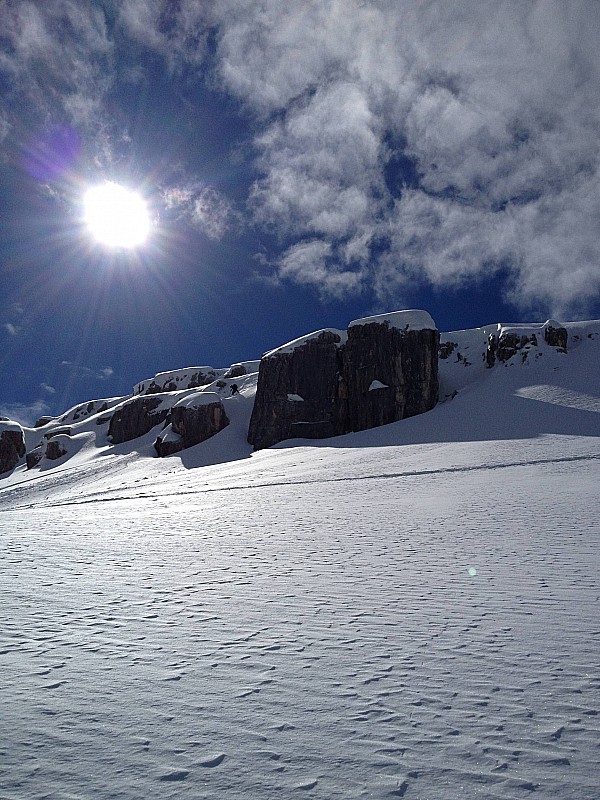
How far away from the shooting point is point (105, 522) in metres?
13.5

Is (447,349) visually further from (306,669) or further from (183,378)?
(306,669)

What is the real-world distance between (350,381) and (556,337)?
23.5 metres

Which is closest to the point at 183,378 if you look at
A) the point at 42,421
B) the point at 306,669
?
the point at 42,421

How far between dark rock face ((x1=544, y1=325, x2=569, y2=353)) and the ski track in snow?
46395 mm

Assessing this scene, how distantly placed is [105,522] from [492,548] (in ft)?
34.9

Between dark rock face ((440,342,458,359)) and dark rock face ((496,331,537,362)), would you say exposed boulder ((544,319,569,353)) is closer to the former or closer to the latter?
dark rock face ((496,331,537,362))

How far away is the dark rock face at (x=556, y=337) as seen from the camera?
49312 mm

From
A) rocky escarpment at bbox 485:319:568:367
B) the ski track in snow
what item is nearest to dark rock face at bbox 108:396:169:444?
rocky escarpment at bbox 485:319:568:367

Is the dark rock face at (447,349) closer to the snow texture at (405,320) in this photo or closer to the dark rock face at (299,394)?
the snow texture at (405,320)

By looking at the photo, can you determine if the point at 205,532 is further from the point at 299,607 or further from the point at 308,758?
the point at 308,758

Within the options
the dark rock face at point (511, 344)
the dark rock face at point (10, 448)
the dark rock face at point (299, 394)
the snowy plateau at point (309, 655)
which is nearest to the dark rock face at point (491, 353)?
the dark rock face at point (511, 344)

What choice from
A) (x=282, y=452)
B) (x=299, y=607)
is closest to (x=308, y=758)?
(x=299, y=607)

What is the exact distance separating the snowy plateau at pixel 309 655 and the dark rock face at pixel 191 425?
111ft

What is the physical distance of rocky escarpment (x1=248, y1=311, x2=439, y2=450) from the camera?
4353cm
